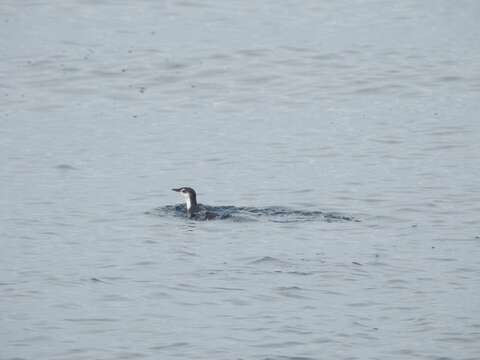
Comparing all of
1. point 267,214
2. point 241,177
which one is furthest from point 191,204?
point 241,177

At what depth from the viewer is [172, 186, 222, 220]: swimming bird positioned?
19516mm

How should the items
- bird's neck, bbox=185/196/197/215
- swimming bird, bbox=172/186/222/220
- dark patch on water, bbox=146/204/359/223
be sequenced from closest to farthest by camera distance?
dark patch on water, bbox=146/204/359/223 → swimming bird, bbox=172/186/222/220 → bird's neck, bbox=185/196/197/215

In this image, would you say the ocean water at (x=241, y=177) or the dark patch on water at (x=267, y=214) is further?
the dark patch on water at (x=267, y=214)

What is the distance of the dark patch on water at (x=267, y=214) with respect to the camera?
19.1 m

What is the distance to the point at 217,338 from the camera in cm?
1330

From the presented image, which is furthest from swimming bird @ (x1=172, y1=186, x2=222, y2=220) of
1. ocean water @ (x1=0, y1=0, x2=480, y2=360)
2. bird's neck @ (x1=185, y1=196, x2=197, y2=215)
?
ocean water @ (x1=0, y1=0, x2=480, y2=360)

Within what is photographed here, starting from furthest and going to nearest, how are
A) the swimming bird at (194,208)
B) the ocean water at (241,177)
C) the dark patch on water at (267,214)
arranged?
the swimming bird at (194,208) → the dark patch on water at (267,214) → the ocean water at (241,177)

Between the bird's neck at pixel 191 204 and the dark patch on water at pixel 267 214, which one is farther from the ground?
the bird's neck at pixel 191 204

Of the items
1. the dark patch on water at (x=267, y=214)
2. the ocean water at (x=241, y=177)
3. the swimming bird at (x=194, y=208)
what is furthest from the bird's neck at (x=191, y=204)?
the ocean water at (x=241, y=177)

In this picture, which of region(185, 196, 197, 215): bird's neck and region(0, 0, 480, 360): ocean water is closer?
region(0, 0, 480, 360): ocean water

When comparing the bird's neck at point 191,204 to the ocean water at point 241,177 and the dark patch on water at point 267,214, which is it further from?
the ocean water at point 241,177

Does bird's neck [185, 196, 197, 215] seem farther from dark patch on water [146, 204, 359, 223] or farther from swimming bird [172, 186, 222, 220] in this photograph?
dark patch on water [146, 204, 359, 223]

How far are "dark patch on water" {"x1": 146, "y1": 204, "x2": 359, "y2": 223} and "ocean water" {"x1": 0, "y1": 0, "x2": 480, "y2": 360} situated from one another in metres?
0.12

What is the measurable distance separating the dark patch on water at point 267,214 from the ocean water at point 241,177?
4.8 inches
